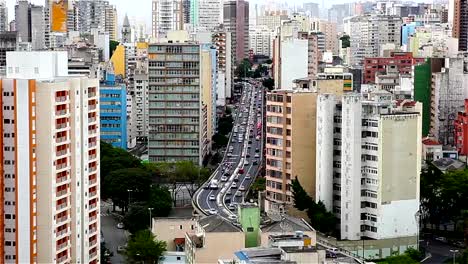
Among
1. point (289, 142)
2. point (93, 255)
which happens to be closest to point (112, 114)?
point (289, 142)

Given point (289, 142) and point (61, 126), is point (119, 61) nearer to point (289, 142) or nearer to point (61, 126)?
point (289, 142)

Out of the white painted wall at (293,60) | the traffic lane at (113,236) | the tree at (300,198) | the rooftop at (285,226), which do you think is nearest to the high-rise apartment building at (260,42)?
the white painted wall at (293,60)

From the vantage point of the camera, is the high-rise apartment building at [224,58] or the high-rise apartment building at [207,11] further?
the high-rise apartment building at [207,11]

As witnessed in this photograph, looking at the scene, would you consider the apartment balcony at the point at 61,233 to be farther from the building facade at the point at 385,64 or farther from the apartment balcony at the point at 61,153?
the building facade at the point at 385,64

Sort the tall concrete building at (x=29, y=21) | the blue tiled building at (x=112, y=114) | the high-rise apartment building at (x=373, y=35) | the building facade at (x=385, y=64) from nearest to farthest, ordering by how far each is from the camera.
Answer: the blue tiled building at (x=112, y=114), the building facade at (x=385, y=64), the high-rise apartment building at (x=373, y=35), the tall concrete building at (x=29, y=21)

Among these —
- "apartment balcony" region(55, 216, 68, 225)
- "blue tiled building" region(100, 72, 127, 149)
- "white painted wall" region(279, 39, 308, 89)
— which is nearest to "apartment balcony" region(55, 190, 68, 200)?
"apartment balcony" region(55, 216, 68, 225)

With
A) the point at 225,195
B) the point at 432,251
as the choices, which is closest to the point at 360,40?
the point at 225,195

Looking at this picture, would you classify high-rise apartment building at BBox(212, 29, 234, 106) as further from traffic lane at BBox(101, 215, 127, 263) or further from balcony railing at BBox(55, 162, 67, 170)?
balcony railing at BBox(55, 162, 67, 170)
